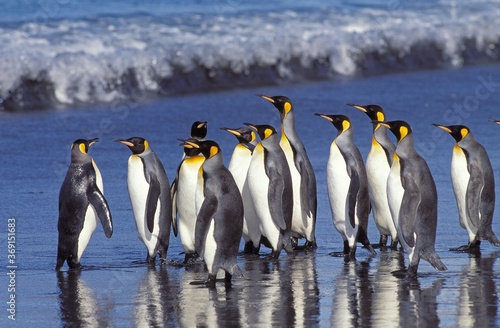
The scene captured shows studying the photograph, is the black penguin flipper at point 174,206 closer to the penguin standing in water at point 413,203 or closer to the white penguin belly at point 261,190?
the white penguin belly at point 261,190

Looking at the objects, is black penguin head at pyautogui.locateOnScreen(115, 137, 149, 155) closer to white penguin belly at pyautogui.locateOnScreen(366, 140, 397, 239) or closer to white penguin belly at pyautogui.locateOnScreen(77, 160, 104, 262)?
white penguin belly at pyautogui.locateOnScreen(77, 160, 104, 262)

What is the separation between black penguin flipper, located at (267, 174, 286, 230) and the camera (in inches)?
307

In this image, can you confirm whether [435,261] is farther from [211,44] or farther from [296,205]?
[211,44]

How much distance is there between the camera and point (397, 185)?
7.28 metres

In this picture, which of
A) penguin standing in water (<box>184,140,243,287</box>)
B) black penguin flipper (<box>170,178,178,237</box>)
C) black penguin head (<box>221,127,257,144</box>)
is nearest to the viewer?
penguin standing in water (<box>184,140,243,287</box>)

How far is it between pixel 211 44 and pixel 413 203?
36.6ft

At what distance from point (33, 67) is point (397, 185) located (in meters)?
8.92

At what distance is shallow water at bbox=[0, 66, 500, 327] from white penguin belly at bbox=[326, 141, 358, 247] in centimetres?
19

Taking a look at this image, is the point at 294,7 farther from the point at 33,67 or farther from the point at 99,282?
the point at 99,282

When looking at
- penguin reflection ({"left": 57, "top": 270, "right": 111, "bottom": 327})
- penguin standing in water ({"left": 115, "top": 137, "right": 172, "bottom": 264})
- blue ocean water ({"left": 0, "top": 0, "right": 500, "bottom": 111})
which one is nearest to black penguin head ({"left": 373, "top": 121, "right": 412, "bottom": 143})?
penguin standing in water ({"left": 115, "top": 137, "right": 172, "bottom": 264})

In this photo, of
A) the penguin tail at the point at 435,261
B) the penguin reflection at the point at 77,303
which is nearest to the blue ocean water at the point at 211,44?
the penguin reflection at the point at 77,303

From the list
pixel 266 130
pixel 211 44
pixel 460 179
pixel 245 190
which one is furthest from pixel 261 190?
pixel 211 44

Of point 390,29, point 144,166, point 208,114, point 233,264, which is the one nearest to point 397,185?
point 233,264

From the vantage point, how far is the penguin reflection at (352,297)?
19.2 ft
